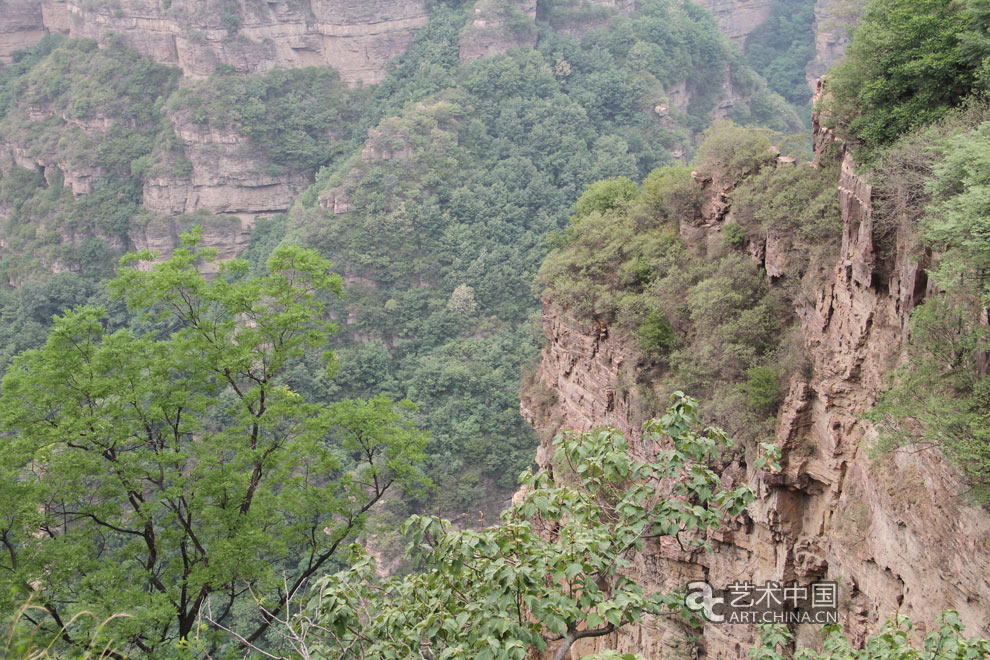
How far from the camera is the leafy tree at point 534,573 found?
16.6ft

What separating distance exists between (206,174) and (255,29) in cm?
1199

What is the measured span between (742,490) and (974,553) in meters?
3.45

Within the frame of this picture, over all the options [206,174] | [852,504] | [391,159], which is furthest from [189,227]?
[852,504]

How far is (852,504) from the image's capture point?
9773 millimetres

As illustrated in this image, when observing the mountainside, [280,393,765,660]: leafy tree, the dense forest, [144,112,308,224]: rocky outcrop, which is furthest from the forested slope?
[280,393,765,660]: leafy tree

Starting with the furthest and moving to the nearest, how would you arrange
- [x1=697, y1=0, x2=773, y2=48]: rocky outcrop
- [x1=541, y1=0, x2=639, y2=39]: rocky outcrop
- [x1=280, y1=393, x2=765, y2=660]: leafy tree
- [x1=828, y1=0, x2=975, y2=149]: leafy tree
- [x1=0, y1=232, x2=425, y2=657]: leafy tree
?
[x1=697, y1=0, x2=773, y2=48]: rocky outcrop < [x1=541, y1=0, x2=639, y2=39]: rocky outcrop < [x1=0, y1=232, x2=425, y2=657]: leafy tree < [x1=828, y1=0, x2=975, y2=149]: leafy tree < [x1=280, y1=393, x2=765, y2=660]: leafy tree

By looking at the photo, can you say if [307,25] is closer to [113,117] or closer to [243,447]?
[113,117]

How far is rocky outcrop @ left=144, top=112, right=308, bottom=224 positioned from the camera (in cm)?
5538

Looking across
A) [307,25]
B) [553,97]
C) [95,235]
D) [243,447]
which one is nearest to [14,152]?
[95,235]

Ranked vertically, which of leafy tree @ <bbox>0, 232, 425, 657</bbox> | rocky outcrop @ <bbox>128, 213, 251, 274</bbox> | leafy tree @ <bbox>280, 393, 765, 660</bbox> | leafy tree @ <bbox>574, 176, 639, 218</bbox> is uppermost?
leafy tree @ <bbox>280, 393, 765, 660</bbox>

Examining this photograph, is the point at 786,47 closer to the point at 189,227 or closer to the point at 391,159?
the point at 391,159

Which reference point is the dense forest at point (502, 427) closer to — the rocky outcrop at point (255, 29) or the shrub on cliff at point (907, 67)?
the shrub on cliff at point (907, 67)

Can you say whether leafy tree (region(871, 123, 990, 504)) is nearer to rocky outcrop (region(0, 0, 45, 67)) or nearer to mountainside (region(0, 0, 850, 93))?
mountainside (region(0, 0, 850, 93))

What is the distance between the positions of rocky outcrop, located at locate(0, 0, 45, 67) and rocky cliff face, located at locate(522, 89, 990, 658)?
6799 centimetres
